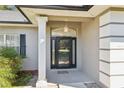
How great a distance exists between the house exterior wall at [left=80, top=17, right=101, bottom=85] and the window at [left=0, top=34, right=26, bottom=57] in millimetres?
4116

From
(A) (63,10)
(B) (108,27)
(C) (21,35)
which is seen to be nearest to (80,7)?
(A) (63,10)

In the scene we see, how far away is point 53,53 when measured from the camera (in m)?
12.1

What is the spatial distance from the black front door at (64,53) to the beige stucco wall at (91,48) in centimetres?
92

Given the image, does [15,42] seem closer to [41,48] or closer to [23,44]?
[23,44]

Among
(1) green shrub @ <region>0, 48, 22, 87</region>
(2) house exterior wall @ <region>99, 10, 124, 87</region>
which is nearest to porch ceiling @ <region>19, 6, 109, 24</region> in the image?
(2) house exterior wall @ <region>99, 10, 124, 87</region>

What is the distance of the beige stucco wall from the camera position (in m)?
8.72

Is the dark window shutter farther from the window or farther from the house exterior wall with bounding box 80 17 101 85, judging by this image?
the house exterior wall with bounding box 80 17 101 85

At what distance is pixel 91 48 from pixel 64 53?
2.99 meters

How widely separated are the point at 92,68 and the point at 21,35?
5521 mm

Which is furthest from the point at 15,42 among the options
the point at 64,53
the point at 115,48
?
the point at 115,48

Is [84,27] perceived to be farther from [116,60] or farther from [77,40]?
[116,60]

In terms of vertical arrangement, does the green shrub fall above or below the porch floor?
above

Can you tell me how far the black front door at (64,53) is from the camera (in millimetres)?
12164

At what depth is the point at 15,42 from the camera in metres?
12.2
